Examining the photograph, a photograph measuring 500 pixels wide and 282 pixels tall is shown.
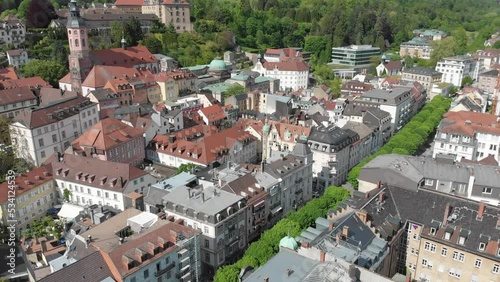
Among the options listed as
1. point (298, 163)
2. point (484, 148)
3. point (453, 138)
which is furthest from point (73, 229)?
point (484, 148)

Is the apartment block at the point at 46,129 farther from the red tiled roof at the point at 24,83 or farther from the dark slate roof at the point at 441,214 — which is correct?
the dark slate roof at the point at 441,214

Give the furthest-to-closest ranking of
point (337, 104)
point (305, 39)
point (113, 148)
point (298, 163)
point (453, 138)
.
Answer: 1. point (305, 39)
2. point (337, 104)
3. point (453, 138)
4. point (113, 148)
5. point (298, 163)

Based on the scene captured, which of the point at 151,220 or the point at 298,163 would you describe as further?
the point at 298,163

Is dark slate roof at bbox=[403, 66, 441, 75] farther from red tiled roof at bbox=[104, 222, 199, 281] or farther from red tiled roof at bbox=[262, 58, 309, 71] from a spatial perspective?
red tiled roof at bbox=[104, 222, 199, 281]

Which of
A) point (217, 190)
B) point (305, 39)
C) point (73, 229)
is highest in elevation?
point (305, 39)

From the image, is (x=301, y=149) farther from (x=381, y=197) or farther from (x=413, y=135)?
(x=413, y=135)

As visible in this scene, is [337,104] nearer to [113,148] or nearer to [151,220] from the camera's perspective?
[113,148]

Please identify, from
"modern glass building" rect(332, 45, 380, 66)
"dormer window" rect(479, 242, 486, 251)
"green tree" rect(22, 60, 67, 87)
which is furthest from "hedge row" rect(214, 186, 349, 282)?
"modern glass building" rect(332, 45, 380, 66)
